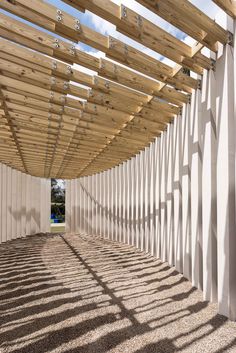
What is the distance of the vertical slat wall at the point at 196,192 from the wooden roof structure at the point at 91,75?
1.69 ft

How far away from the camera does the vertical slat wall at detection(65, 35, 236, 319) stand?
430 cm

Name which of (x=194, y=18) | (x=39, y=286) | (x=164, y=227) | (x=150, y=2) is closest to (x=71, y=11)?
(x=150, y=2)

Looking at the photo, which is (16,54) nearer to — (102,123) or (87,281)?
(102,123)

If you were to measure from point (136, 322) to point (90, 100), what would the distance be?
4344 millimetres

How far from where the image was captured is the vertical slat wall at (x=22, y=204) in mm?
12742

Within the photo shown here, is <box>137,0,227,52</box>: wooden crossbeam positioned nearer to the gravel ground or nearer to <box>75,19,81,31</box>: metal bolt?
<box>75,19,81,31</box>: metal bolt

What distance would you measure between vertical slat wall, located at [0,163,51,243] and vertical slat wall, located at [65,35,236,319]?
544 centimetres

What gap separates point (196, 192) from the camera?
5.70m

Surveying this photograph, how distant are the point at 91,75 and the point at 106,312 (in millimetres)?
4209

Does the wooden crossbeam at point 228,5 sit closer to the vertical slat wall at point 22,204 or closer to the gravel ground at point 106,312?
the gravel ground at point 106,312

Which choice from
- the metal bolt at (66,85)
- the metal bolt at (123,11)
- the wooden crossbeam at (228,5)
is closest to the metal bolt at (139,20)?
the metal bolt at (123,11)

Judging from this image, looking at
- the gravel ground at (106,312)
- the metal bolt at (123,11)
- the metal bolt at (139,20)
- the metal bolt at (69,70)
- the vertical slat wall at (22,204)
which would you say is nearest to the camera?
the gravel ground at (106,312)

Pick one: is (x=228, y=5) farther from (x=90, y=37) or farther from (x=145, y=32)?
(x=90, y=37)

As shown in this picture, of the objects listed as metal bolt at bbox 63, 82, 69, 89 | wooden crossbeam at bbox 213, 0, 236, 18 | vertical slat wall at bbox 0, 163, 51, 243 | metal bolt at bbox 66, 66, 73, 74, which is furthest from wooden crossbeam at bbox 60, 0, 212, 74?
vertical slat wall at bbox 0, 163, 51, 243
